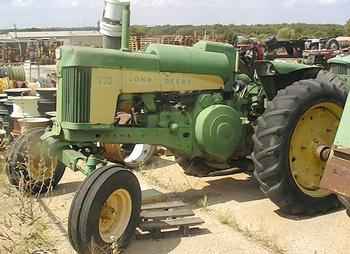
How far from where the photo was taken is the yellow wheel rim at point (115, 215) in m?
4.30

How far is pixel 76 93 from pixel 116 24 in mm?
1161

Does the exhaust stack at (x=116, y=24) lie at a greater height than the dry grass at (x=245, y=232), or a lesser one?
greater

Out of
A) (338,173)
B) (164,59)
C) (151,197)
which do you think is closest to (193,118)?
(164,59)

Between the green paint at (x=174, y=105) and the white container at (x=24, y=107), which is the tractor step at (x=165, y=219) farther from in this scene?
the white container at (x=24, y=107)

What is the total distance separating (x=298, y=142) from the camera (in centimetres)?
547

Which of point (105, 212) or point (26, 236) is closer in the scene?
point (26, 236)

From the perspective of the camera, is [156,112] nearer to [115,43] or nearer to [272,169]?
[115,43]

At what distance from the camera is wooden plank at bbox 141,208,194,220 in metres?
4.84

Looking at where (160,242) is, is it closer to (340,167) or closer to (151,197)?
(151,197)

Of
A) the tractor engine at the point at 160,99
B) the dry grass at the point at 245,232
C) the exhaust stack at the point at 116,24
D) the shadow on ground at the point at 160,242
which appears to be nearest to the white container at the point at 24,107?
the exhaust stack at the point at 116,24

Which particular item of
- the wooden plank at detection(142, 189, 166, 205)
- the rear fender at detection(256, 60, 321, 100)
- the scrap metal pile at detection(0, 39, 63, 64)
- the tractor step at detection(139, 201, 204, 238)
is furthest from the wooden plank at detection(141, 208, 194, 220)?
the scrap metal pile at detection(0, 39, 63, 64)

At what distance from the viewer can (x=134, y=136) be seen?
545 cm

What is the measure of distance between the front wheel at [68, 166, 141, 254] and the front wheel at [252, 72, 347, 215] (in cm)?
139

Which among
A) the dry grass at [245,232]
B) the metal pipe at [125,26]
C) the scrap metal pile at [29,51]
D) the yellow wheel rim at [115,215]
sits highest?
the metal pipe at [125,26]
